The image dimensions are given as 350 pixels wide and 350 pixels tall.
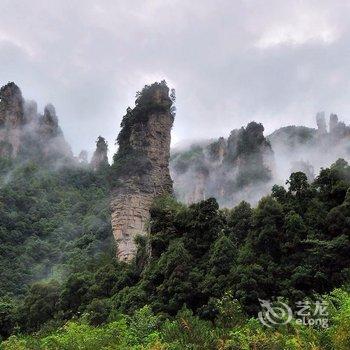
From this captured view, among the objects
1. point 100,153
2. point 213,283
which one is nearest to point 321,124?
point 100,153

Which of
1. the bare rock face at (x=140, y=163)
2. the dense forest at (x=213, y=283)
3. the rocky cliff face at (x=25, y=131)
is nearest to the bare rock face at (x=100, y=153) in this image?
the rocky cliff face at (x=25, y=131)

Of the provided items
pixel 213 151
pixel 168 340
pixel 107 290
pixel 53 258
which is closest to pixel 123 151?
pixel 53 258

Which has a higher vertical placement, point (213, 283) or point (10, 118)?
point (10, 118)

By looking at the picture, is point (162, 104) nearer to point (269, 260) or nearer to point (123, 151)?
point (123, 151)

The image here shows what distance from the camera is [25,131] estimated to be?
86250mm

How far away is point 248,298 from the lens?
1992 cm

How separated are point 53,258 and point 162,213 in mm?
24977

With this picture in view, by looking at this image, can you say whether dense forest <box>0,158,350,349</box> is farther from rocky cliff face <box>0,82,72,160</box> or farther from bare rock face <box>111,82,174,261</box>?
rocky cliff face <box>0,82,72,160</box>

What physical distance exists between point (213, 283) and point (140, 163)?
2262 centimetres

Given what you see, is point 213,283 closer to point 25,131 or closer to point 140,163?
point 140,163

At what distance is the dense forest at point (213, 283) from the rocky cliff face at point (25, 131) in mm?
56910

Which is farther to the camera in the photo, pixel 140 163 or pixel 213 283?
pixel 140 163

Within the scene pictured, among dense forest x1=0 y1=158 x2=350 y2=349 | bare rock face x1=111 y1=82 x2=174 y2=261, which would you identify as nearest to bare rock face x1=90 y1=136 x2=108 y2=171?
bare rock face x1=111 y1=82 x2=174 y2=261

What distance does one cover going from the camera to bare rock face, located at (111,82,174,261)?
137 feet
